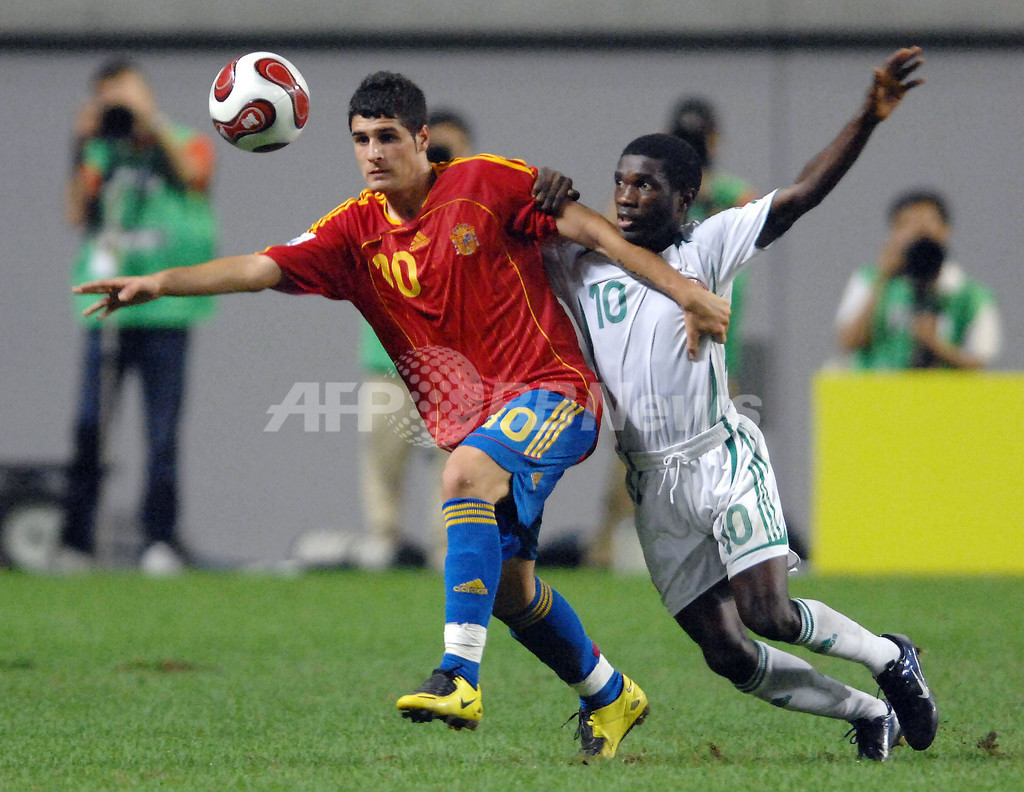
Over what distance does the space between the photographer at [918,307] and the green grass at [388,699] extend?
1.63m

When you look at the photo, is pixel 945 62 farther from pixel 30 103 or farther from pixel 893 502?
pixel 30 103

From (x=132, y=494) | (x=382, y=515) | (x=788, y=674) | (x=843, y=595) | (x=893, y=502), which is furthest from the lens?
(x=132, y=494)

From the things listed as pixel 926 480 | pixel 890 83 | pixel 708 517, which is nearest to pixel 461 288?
pixel 708 517

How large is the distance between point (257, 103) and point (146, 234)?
567 cm

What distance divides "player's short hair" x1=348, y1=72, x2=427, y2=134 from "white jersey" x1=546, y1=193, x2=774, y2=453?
66 cm

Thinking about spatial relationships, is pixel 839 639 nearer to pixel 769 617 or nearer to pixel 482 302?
pixel 769 617

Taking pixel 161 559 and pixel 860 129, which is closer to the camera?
pixel 860 129

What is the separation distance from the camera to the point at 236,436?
1173 centimetres

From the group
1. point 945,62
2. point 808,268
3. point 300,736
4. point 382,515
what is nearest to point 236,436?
point 382,515

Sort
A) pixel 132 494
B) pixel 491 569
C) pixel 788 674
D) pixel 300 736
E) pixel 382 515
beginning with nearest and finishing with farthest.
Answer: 1. pixel 491 569
2. pixel 788 674
3. pixel 300 736
4. pixel 382 515
5. pixel 132 494

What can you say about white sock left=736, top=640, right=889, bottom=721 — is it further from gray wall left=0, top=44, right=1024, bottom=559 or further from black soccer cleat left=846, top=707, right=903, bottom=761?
gray wall left=0, top=44, right=1024, bottom=559

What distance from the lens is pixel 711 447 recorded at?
14.4 ft

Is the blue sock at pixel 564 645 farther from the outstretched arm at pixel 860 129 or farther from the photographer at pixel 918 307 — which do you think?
the photographer at pixel 918 307

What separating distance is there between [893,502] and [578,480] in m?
2.65
